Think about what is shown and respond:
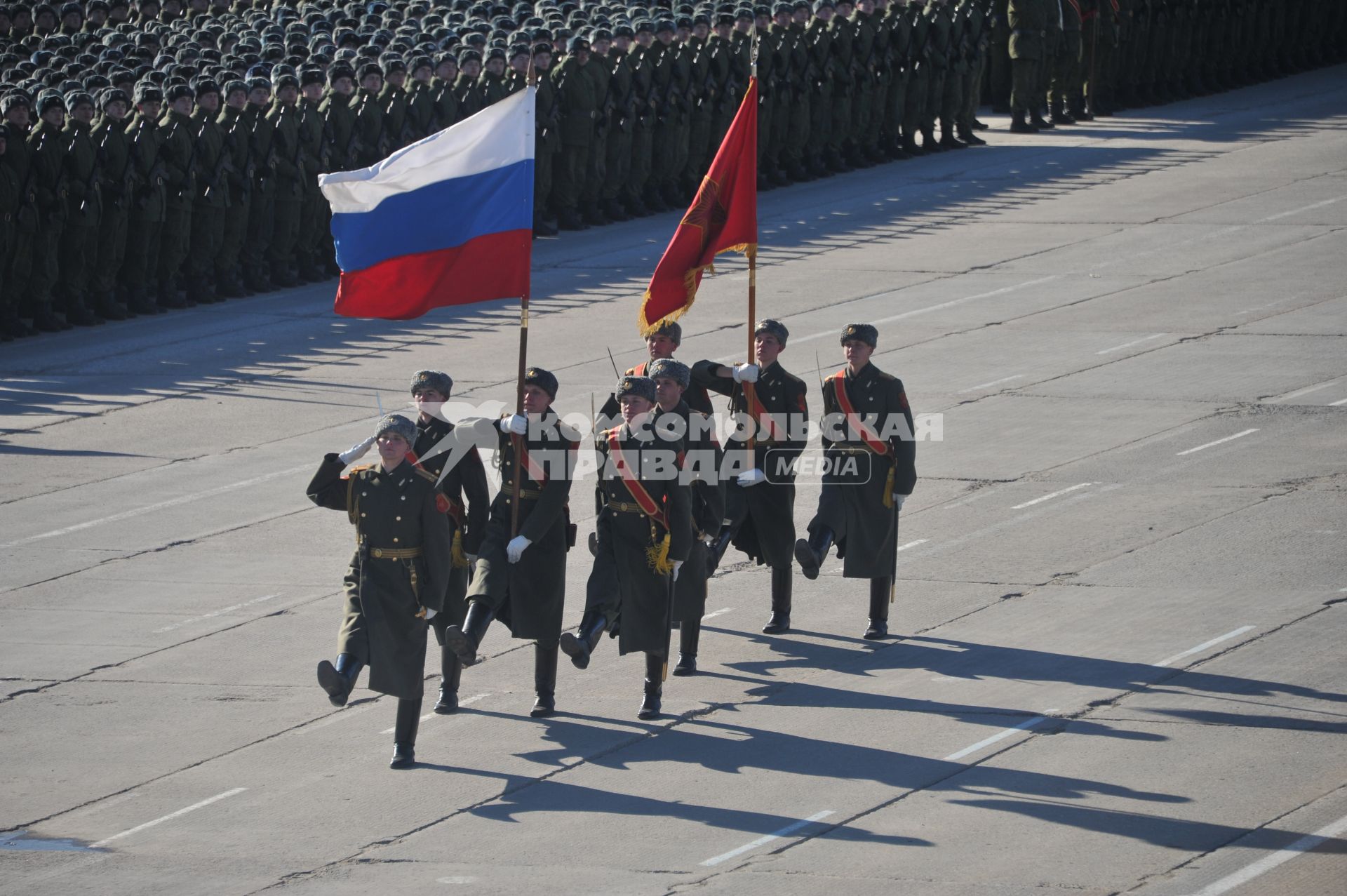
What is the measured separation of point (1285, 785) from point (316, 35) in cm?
2103

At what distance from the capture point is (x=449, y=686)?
10.8 metres

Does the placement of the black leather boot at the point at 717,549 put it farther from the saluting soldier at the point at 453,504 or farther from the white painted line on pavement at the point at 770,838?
the white painted line on pavement at the point at 770,838

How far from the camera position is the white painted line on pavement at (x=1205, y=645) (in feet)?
36.4

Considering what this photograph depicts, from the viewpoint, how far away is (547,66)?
82.8ft

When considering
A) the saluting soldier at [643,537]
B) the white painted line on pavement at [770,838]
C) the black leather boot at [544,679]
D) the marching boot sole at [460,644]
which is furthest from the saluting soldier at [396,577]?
the white painted line on pavement at [770,838]

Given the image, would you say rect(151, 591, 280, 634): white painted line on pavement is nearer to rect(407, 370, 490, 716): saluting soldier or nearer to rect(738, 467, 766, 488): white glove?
rect(407, 370, 490, 716): saluting soldier

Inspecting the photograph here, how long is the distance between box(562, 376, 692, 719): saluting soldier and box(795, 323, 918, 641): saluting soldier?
1419 mm

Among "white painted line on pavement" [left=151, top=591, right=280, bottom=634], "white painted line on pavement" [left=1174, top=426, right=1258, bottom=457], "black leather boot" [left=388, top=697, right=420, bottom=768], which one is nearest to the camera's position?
"black leather boot" [left=388, top=697, right=420, bottom=768]

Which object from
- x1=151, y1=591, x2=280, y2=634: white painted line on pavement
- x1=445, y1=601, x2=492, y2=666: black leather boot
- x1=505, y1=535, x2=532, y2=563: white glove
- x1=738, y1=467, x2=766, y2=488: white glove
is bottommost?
x1=151, y1=591, x2=280, y2=634: white painted line on pavement

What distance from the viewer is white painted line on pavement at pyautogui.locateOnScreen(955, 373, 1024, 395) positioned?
59.3 ft

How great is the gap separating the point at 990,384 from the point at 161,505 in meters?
6.94

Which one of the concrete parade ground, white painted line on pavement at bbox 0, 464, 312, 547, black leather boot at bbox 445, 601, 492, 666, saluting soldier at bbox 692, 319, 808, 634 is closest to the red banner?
saluting soldier at bbox 692, 319, 808, 634

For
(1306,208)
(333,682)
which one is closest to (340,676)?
(333,682)

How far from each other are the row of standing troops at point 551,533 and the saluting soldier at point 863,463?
0.01m
